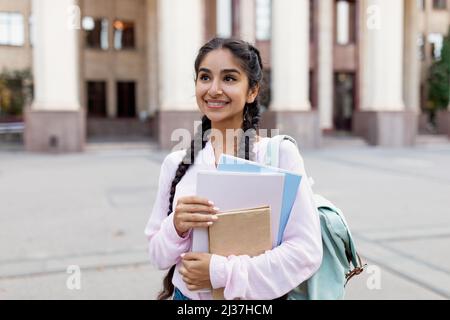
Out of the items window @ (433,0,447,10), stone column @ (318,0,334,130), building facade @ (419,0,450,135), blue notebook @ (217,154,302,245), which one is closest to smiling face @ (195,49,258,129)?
blue notebook @ (217,154,302,245)

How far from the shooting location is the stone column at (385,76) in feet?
72.2

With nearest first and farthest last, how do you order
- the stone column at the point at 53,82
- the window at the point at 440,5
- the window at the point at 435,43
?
the stone column at the point at 53,82 → the window at the point at 435,43 → the window at the point at 440,5

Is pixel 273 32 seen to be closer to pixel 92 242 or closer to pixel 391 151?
pixel 391 151

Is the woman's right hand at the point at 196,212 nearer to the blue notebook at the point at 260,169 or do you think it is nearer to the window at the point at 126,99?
the blue notebook at the point at 260,169

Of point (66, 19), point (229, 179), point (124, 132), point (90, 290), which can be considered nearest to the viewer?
point (229, 179)

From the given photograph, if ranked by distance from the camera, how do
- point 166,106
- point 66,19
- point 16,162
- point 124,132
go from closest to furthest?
point 16,162, point 66,19, point 166,106, point 124,132

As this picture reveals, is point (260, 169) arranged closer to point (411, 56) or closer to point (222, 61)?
point (222, 61)

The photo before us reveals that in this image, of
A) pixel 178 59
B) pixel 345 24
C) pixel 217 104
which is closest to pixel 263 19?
pixel 345 24

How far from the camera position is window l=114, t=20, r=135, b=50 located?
30.3 metres

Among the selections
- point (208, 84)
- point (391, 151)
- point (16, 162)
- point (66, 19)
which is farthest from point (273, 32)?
point (208, 84)

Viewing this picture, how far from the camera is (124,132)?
96.7 ft

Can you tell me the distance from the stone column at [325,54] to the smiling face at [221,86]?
27.6m

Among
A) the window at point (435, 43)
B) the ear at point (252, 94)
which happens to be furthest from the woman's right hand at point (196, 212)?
the window at point (435, 43)
